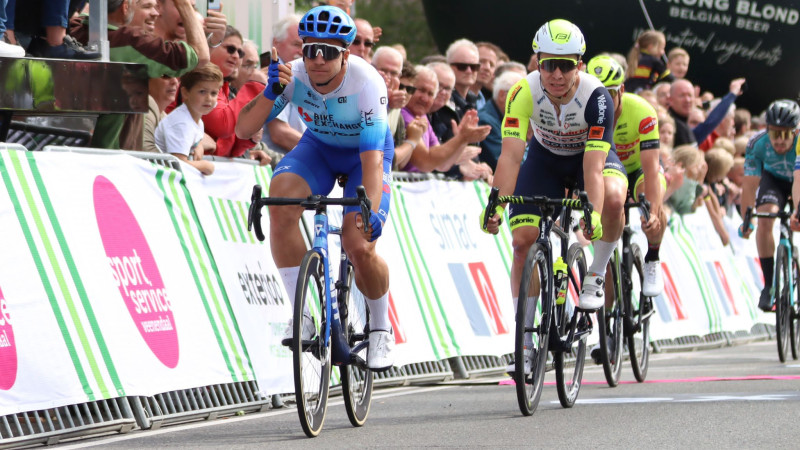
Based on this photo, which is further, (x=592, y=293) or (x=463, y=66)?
(x=463, y=66)

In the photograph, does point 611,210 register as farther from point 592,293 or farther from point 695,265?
point 695,265

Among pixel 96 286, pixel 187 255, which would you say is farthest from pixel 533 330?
pixel 96 286

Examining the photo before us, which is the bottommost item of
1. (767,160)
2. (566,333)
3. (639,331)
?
(639,331)

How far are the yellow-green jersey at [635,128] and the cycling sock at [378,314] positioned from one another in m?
3.40

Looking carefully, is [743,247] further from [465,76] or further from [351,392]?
[351,392]

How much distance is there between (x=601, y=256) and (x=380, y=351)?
2.40 m

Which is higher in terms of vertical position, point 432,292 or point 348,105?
point 348,105

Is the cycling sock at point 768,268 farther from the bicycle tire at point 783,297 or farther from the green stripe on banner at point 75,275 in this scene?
the green stripe on banner at point 75,275

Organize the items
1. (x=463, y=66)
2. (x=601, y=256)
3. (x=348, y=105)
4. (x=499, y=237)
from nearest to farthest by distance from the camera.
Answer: (x=348, y=105), (x=601, y=256), (x=499, y=237), (x=463, y=66)

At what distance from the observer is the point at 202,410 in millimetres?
8562

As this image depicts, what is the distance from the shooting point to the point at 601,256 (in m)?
10.1

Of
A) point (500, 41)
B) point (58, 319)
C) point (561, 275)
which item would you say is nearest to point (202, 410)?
point (58, 319)

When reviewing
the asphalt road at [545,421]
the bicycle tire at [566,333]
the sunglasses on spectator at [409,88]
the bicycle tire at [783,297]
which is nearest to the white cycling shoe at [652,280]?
the asphalt road at [545,421]

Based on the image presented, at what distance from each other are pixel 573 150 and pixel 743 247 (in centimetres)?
987
